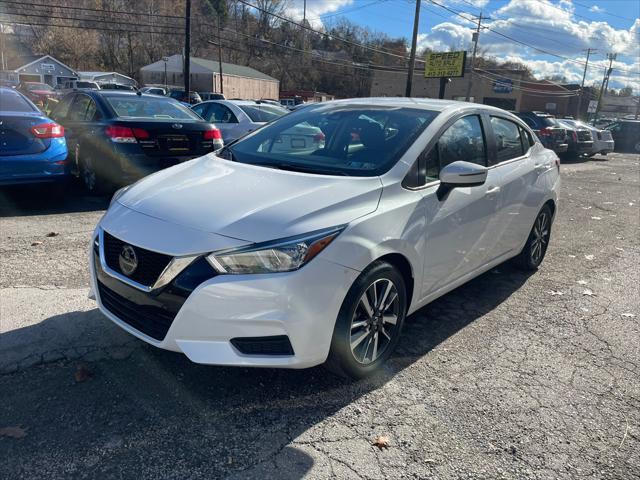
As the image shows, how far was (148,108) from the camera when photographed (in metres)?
7.43

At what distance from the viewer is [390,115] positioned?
371cm

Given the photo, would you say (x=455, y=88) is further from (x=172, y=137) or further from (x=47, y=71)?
(x=172, y=137)

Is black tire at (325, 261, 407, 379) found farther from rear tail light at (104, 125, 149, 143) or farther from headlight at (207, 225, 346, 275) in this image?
rear tail light at (104, 125, 149, 143)

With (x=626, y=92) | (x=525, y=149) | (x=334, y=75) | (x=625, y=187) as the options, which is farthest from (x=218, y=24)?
(x=626, y=92)

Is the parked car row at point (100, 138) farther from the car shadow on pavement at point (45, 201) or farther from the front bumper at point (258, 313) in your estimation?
the front bumper at point (258, 313)

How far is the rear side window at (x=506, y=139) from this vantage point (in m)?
4.31

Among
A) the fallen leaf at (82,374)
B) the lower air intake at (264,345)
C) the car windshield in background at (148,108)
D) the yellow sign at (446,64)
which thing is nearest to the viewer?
the lower air intake at (264,345)

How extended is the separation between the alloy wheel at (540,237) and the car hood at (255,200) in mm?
2774

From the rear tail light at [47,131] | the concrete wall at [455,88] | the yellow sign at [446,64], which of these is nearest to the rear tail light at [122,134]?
the rear tail light at [47,131]

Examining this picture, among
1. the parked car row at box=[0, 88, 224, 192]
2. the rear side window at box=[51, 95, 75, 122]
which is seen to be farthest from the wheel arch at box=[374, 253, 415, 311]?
the rear side window at box=[51, 95, 75, 122]

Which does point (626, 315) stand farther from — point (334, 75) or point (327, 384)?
point (334, 75)

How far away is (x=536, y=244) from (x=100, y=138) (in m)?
5.68

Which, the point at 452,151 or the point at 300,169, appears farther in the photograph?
the point at 452,151

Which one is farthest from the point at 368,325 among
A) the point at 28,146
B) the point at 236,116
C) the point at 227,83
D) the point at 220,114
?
the point at 227,83
